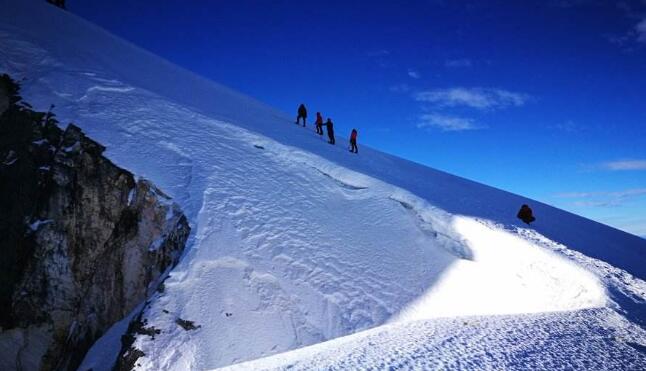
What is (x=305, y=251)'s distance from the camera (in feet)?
26.3

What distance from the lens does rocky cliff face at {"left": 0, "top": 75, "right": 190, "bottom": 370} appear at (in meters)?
7.55

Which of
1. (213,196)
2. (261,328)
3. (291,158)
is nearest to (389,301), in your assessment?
(261,328)

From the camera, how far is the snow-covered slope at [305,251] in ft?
18.6

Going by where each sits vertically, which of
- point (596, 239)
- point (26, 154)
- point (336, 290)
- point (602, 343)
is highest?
point (596, 239)

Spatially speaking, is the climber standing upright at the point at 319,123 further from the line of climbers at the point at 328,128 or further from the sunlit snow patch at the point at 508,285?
the sunlit snow patch at the point at 508,285

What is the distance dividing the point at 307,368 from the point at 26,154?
9.31m

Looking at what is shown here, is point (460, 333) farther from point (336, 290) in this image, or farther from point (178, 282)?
point (178, 282)

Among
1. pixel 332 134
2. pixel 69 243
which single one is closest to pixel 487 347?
pixel 69 243

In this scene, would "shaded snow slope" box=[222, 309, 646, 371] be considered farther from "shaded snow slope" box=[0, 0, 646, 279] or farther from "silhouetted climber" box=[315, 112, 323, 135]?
"silhouetted climber" box=[315, 112, 323, 135]

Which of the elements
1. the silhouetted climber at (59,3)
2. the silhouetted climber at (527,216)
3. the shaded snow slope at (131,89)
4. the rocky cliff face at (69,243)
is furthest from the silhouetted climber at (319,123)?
the silhouetted climber at (59,3)

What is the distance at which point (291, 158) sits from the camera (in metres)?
11.5

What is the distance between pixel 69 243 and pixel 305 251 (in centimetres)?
572

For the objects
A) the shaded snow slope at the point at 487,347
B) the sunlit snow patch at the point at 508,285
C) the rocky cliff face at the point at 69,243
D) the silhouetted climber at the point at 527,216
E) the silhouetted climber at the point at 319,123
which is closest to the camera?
the shaded snow slope at the point at 487,347

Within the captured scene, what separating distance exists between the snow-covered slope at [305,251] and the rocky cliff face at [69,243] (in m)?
0.64
